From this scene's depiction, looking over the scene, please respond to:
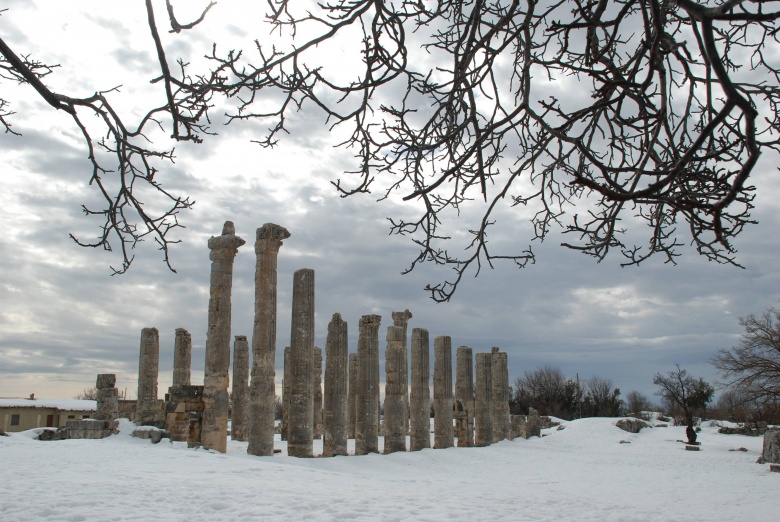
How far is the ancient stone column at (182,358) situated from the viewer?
93.5 ft

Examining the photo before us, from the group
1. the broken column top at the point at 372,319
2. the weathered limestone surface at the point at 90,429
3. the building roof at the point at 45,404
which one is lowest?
the weathered limestone surface at the point at 90,429

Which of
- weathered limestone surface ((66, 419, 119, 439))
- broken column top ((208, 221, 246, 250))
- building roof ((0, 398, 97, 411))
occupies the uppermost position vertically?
broken column top ((208, 221, 246, 250))

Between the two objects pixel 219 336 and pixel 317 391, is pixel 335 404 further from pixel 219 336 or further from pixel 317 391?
pixel 317 391

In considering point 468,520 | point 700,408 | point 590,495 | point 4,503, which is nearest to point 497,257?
point 468,520

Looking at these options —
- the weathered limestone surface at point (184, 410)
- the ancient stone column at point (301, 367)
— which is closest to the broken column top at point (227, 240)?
the ancient stone column at point (301, 367)

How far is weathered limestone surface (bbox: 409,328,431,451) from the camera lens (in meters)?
27.4

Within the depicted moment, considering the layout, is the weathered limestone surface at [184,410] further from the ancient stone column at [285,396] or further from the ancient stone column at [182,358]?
the ancient stone column at [182,358]

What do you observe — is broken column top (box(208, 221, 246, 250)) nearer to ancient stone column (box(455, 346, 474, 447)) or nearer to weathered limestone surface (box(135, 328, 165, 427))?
weathered limestone surface (box(135, 328, 165, 427))

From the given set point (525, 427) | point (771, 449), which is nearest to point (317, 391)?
point (525, 427)

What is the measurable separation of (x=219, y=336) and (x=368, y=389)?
6.97 metres

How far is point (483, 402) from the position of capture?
3184cm

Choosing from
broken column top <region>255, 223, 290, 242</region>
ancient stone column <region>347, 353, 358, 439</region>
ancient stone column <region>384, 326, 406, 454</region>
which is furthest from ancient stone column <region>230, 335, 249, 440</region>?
broken column top <region>255, 223, 290, 242</region>

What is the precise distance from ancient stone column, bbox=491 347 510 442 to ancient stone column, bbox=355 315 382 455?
9063mm

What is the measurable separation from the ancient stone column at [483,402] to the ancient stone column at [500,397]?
1.01 meters
